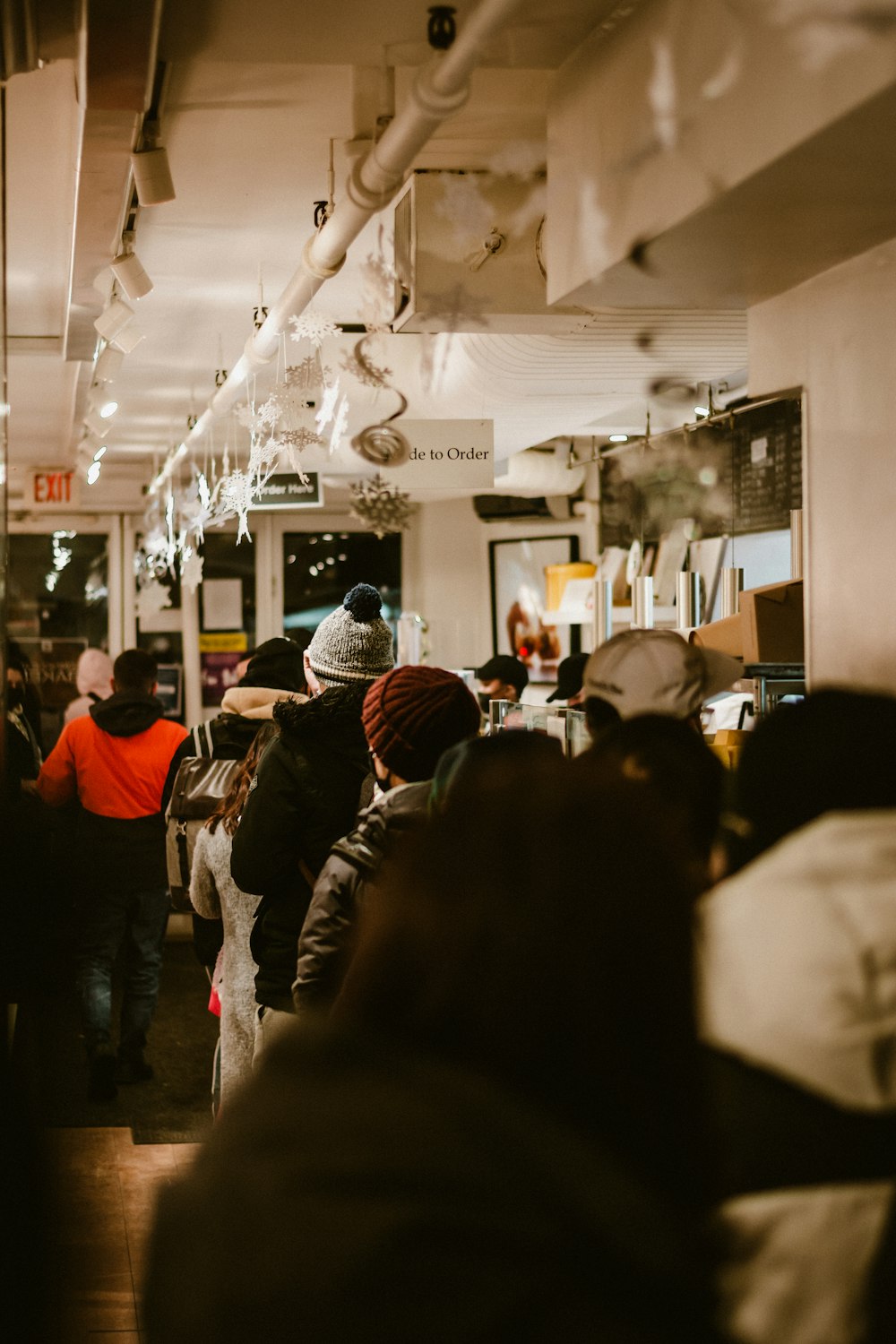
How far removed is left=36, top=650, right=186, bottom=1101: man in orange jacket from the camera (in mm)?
5281

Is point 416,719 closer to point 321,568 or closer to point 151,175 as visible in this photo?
point 151,175

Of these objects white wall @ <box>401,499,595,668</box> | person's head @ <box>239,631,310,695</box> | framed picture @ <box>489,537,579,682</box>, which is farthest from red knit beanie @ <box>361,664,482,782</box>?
white wall @ <box>401,499,595,668</box>

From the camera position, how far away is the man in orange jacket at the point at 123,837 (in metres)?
5.28

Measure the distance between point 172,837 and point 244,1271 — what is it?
333 cm

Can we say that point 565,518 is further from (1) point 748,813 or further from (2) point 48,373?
(1) point 748,813

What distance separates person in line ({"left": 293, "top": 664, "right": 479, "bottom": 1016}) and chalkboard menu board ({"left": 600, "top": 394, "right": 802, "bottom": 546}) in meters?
3.25

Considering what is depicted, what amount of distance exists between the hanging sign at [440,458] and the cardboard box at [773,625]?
1.88m

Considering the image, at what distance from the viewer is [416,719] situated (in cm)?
263

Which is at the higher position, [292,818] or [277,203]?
[277,203]

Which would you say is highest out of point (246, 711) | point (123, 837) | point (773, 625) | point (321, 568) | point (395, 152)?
point (395, 152)

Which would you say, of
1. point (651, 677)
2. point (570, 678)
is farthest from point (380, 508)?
point (651, 677)

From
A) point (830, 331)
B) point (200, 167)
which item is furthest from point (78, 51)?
point (830, 331)

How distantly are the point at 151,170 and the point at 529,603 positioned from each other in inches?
276

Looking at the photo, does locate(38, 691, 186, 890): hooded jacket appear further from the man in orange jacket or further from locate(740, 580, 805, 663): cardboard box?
locate(740, 580, 805, 663): cardboard box
